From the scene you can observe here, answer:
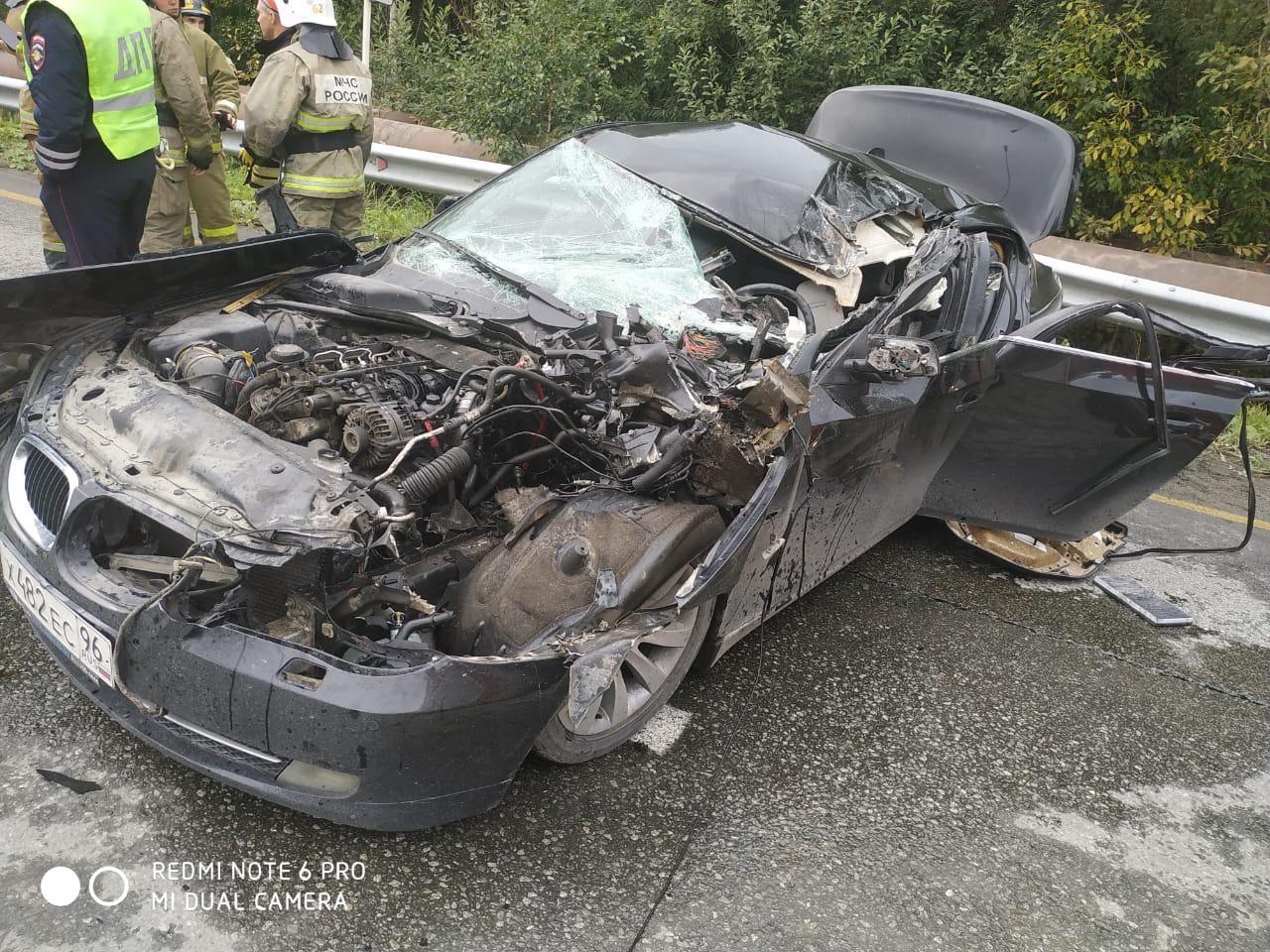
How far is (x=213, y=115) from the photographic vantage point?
6.04 meters

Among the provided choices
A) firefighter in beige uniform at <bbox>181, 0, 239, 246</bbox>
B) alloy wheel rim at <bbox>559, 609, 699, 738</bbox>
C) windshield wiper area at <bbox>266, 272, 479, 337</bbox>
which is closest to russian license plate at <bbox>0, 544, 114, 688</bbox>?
alloy wheel rim at <bbox>559, 609, 699, 738</bbox>

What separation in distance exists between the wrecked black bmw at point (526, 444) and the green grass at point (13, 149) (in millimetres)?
6364

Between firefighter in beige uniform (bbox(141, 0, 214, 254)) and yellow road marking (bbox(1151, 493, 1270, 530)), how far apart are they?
523 cm

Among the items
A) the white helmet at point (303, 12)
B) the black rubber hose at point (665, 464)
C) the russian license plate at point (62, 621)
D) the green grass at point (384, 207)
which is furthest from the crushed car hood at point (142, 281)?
the green grass at point (384, 207)

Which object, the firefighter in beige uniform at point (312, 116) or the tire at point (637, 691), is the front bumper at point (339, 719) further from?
the firefighter in beige uniform at point (312, 116)

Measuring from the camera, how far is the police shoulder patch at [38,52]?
13.6 ft

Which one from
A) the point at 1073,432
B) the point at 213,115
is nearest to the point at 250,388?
the point at 1073,432

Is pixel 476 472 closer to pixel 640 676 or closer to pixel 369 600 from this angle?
pixel 369 600

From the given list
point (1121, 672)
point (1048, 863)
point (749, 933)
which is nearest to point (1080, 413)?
point (1121, 672)

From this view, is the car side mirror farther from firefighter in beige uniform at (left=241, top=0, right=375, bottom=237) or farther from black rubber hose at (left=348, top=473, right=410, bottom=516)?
firefighter in beige uniform at (left=241, top=0, right=375, bottom=237)

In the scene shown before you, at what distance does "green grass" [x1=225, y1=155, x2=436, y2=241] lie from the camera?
22.7 ft

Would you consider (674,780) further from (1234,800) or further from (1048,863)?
(1234,800)

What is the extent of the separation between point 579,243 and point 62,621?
2.06 m

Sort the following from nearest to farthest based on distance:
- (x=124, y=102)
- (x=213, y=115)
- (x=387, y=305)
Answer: (x=387, y=305)
(x=124, y=102)
(x=213, y=115)
